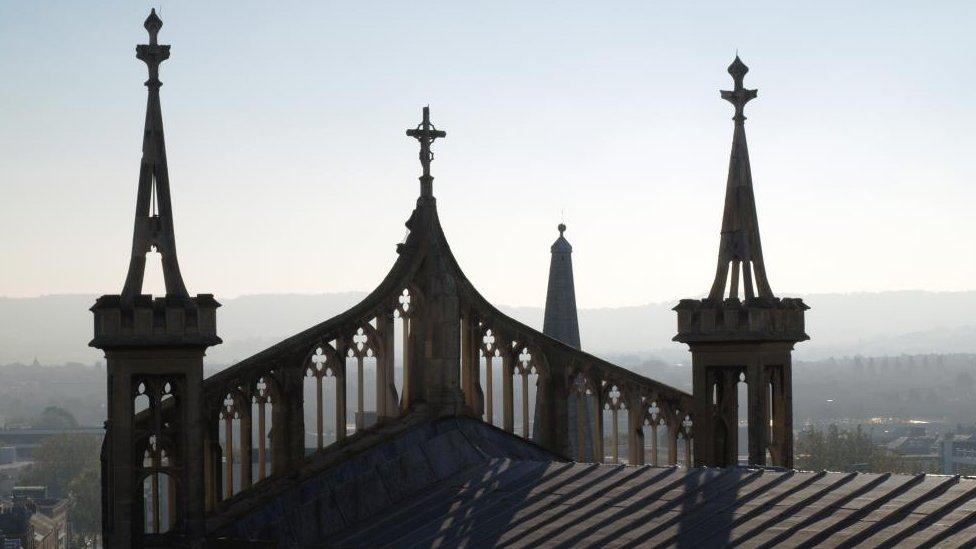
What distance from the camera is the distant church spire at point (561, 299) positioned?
46406 mm

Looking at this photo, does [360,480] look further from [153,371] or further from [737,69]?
[737,69]

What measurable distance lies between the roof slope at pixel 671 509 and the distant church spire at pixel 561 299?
2254 centimetres

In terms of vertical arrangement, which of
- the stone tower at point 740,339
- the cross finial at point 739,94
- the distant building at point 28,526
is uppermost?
the cross finial at point 739,94

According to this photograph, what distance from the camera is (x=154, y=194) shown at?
22.1m

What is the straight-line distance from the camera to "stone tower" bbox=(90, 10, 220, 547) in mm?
21391

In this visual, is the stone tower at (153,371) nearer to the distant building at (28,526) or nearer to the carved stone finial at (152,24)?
the carved stone finial at (152,24)

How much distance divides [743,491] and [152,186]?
8.81 metres

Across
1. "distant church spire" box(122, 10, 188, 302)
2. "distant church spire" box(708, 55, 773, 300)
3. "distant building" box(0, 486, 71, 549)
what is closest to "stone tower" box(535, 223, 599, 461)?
"distant church spire" box(708, 55, 773, 300)

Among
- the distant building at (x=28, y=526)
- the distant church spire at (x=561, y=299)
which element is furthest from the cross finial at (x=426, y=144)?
the distant building at (x=28, y=526)

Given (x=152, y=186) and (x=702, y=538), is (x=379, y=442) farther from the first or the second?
(x=702, y=538)

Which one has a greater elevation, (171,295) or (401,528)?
(171,295)

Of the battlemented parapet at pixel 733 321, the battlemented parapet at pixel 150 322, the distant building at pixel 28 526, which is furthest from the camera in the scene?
the distant building at pixel 28 526

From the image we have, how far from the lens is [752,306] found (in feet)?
80.3

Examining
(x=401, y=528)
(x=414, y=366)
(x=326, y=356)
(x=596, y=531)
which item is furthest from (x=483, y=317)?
(x=596, y=531)
